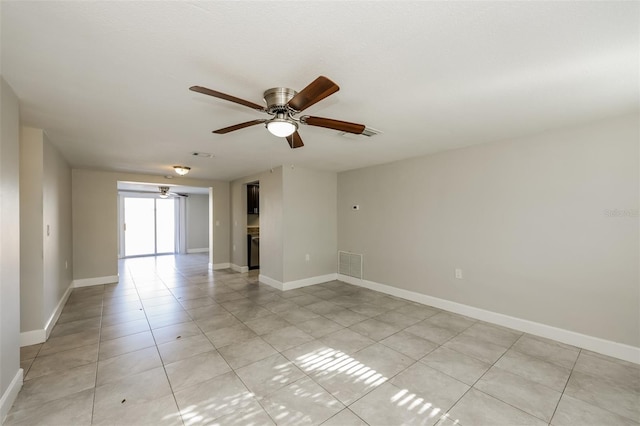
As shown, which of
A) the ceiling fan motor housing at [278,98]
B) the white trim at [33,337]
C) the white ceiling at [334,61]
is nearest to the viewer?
the white ceiling at [334,61]

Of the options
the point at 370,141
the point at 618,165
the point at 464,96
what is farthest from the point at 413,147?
the point at 618,165

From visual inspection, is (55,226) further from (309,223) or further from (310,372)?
(310,372)

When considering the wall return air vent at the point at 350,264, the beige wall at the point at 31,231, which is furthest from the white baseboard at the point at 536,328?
the beige wall at the point at 31,231

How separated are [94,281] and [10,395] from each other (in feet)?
13.7

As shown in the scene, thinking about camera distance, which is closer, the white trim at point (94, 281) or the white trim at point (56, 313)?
the white trim at point (56, 313)

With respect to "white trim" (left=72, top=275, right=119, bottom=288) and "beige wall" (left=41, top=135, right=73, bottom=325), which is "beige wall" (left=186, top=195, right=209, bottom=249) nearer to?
"white trim" (left=72, top=275, right=119, bottom=288)

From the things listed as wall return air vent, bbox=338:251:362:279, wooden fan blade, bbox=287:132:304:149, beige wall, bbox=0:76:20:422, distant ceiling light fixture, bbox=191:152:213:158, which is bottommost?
wall return air vent, bbox=338:251:362:279

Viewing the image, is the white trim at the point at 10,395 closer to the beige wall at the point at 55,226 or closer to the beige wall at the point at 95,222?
the beige wall at the point at 55,226

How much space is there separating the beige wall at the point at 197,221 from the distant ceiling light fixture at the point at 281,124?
9.54 m

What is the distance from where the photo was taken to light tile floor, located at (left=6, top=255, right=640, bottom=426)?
1855mm

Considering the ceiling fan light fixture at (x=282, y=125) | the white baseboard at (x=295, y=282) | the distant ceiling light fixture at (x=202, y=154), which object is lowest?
the white baseboard at (x=295, y=282)

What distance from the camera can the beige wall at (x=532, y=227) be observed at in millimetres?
2590

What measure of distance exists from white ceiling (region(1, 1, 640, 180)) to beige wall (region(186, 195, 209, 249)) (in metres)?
7.71

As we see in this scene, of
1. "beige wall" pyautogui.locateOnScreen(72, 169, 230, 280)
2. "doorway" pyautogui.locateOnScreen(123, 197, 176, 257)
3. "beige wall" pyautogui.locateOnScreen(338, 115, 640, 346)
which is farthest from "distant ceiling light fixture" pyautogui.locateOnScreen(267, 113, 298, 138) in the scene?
"doorway" pyautogui.locateOnScreen(123, 197, 176, 257)
